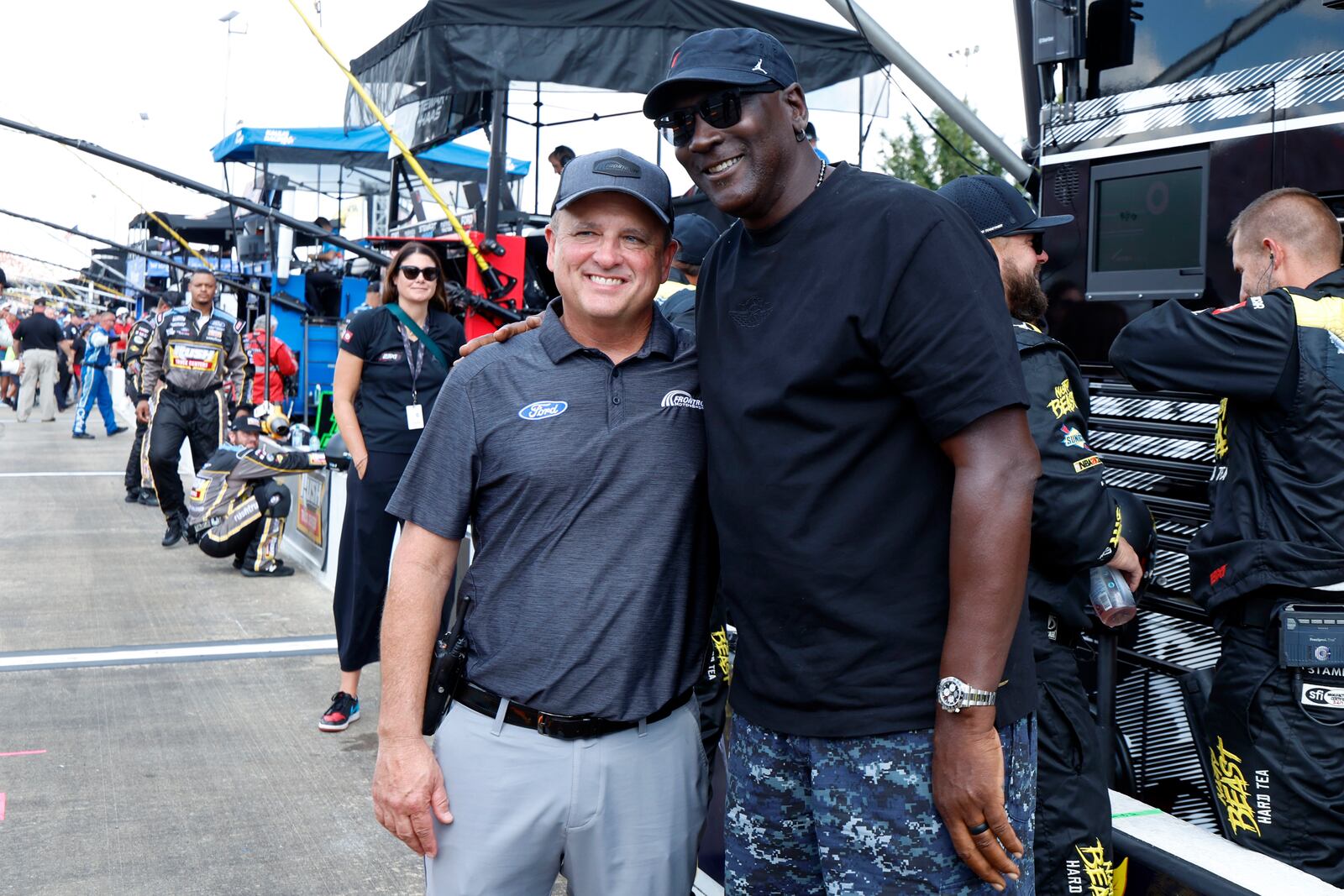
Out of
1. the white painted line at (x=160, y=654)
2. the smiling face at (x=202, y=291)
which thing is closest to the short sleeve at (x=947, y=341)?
the white painted line at (x=160, y=654)

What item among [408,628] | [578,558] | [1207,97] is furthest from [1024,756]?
[1207,97]

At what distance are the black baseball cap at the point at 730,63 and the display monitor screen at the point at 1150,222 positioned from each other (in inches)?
72.8

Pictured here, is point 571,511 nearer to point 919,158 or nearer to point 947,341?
point 947,341

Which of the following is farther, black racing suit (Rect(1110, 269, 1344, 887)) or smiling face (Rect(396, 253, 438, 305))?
smiling face (Rect(396, 253, 438, 305))

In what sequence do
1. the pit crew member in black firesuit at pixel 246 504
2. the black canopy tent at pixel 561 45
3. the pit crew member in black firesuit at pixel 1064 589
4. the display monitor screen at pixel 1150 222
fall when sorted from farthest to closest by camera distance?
the pit crew member in black firesuit at pixel 246 504 < the black canopy tent at pixel 561 45 < the display monitor screen at pixel 1150 222 < the pit crew member in black firesuit at pixel 1064 589

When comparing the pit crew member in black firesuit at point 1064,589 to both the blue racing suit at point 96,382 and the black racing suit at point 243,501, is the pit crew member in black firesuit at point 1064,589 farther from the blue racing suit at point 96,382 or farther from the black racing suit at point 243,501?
the blue racing suit at point 96,382

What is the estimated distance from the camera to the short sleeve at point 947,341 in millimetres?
1838

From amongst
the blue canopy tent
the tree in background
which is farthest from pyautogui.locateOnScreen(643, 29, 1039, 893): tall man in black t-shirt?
the tree in background

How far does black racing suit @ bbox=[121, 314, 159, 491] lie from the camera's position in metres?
11.0

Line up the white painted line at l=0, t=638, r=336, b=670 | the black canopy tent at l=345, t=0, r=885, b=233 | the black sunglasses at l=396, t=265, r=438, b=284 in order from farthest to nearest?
the black canopy tent at l=345, t=0, r=885, b=233 < the white painted line at l=0, t=638, r=336, b=670 < the black sunglasses at l=396, t=265, r=438, b=284

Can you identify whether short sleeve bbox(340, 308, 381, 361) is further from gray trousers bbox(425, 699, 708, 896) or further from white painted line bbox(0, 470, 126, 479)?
white painted line bbox(0, 470, 126, 479)

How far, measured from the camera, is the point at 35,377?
22688 mm

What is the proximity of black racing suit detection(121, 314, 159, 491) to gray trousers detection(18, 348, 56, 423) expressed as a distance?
1114 centimetres

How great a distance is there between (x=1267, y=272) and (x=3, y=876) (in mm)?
4120
